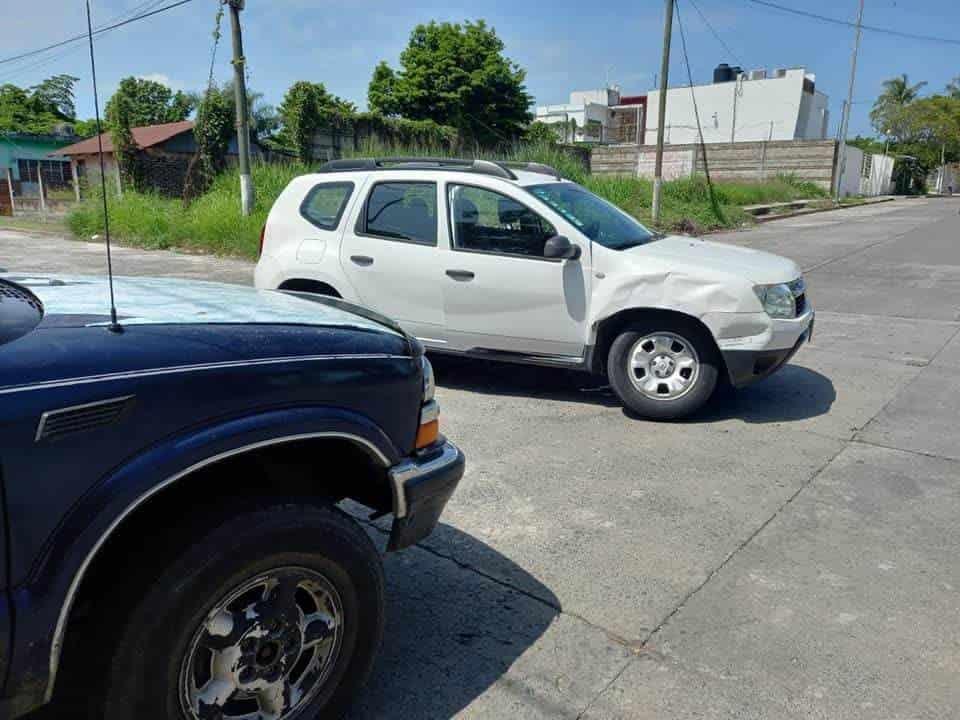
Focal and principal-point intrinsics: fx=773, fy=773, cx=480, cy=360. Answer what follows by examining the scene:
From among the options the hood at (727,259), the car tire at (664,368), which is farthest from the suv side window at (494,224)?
the car tire at (664,368)

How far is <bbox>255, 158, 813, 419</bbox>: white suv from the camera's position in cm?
542

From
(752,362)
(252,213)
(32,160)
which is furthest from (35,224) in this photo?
(752,362)

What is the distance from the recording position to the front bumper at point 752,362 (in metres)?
5.34

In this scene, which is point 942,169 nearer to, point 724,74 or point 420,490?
point 724,74

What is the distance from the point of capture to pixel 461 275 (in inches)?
236

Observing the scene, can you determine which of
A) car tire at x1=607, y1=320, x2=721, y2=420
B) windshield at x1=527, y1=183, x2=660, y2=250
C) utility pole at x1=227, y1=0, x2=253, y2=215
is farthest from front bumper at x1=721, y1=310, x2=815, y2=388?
utility pole at x1=227, y1=0, x2=253, y2=215

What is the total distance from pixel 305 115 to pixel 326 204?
16.5 meters

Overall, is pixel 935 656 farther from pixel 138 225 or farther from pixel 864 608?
pixel 138 225

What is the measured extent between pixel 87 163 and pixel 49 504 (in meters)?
35.9

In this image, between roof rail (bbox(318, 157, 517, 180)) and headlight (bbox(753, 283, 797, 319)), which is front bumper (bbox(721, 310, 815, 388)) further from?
roof rail (bbox(318, 157, 517, 180))

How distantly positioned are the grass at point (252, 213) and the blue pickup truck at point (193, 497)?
43.7 feet

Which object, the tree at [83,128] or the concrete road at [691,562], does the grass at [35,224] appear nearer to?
the tree at [83,128]

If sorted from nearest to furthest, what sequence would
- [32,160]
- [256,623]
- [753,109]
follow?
[256,623]
[32,160]
[753,109]

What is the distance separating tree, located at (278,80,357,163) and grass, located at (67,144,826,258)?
0.99 m
